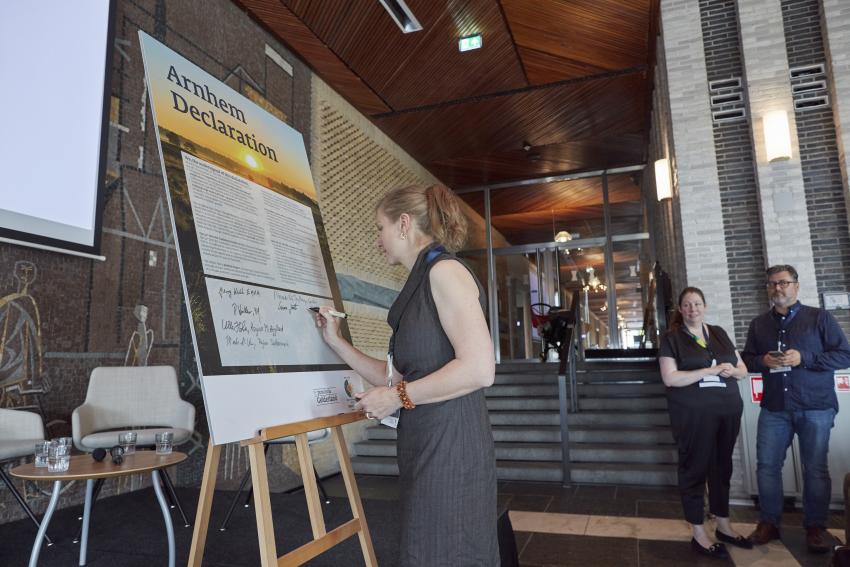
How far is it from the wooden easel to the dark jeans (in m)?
2.36

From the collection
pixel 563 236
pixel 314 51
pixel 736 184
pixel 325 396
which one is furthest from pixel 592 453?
pixel 563 236

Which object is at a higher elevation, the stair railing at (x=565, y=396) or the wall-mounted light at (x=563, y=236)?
the wall-mounted light at (x=563, y=236)

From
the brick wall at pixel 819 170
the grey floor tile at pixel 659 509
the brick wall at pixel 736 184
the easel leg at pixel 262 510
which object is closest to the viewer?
the easel leg at pixel 262 510

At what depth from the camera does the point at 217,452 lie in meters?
1.71

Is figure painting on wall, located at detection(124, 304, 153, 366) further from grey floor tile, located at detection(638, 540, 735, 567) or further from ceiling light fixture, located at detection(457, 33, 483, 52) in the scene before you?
ceiling light fixture, located at detection(457, 33, 483, 52)

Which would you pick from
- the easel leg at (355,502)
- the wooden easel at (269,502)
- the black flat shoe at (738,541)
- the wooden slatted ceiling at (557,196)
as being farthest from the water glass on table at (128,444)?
the wooden slatted ceiling at (557,196)

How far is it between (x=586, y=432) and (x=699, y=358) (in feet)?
7.89

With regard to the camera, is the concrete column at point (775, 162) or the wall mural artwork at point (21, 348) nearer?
the wall mural artwork at point (21, 348)

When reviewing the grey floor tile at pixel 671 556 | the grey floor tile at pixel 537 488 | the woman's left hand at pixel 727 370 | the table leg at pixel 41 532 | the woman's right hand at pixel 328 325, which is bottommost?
the grey floor tile at pixel 537 488

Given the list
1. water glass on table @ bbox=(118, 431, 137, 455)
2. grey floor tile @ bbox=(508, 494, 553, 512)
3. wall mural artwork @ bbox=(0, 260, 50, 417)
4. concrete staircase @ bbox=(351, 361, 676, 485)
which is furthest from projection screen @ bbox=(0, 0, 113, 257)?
concrete staircase @ bbox=(351, 361, 676, 485)

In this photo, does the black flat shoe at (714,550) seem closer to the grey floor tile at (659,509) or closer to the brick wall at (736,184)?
the grey floor tile at (659,509)

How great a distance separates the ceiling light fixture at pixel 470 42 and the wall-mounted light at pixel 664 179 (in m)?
2.10

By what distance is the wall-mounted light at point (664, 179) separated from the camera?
5648 millimetres

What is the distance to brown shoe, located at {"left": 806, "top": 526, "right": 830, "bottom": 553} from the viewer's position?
2.94 m
